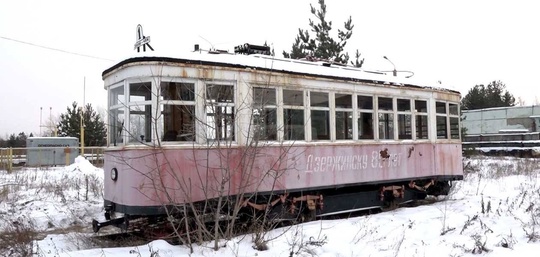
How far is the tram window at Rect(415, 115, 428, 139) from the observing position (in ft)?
34.7

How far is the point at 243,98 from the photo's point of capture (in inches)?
297

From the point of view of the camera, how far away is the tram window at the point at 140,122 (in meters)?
7.01

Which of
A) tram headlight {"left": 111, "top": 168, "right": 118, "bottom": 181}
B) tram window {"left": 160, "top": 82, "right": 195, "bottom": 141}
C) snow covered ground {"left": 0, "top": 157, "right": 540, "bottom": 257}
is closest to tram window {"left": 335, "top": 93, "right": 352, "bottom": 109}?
snow covered ground {"left": 0, "top": 157, "right": 540, "bottom": 257}

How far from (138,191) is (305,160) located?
3.02 m

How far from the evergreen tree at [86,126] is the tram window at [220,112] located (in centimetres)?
2970

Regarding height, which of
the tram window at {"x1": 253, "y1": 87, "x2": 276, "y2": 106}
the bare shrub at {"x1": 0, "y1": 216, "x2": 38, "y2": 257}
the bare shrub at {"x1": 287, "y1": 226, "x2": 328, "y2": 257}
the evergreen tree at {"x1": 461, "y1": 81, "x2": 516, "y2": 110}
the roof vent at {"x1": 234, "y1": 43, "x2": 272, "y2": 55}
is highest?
the evergreen tree at {"x1": 461, "y1": 81, "x2": 516, "y2": 110}

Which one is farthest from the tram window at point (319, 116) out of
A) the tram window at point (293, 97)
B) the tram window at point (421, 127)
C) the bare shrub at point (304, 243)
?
the tram window at point (421, 127)

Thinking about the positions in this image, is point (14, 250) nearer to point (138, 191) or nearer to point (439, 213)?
point (138, 191)

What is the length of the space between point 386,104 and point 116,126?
18.7 ft

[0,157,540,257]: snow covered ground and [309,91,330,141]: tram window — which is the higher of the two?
[309,91,330,141]: tram window

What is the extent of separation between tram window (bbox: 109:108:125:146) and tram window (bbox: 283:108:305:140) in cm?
275

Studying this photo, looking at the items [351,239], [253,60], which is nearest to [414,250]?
[351,239]

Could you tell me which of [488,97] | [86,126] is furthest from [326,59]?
[488,97]

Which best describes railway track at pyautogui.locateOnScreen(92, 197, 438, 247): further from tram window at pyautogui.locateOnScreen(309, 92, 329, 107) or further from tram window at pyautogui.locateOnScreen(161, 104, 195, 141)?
tram window at pyautogui.locateOnScreen(309, 92, 329, 107)
